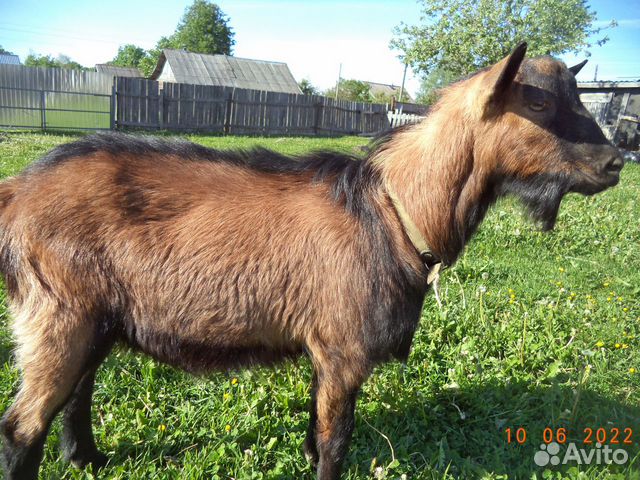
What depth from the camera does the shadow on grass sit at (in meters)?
2.51

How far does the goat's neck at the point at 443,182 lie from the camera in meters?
2.07

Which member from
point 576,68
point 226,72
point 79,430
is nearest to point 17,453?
point 79,430

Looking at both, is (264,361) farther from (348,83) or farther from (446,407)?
(348,83)

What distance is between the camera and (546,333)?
3.56m

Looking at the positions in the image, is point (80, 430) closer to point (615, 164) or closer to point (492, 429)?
point (492, 429)

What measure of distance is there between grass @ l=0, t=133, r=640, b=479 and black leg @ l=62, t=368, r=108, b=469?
70 mm

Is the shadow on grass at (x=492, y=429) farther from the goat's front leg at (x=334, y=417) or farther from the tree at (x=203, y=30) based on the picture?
the tree at (x=203, y=30)

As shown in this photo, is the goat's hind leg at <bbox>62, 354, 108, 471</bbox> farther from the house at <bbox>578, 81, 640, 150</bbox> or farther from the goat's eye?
the house at <bbox>578, 81, 640, 150</bbox>

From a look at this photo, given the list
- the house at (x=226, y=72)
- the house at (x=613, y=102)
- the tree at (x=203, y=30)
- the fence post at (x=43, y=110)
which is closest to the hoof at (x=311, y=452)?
the fence post at (x=43, y=110)

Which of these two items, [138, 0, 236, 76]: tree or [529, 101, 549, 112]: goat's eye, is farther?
[138, 0, 236, 76]: tree

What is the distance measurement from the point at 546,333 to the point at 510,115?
217 cm

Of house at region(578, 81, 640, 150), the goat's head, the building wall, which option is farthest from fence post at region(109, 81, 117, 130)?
the building wall

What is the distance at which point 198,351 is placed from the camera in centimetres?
208

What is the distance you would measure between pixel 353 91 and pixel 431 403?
53.9m
